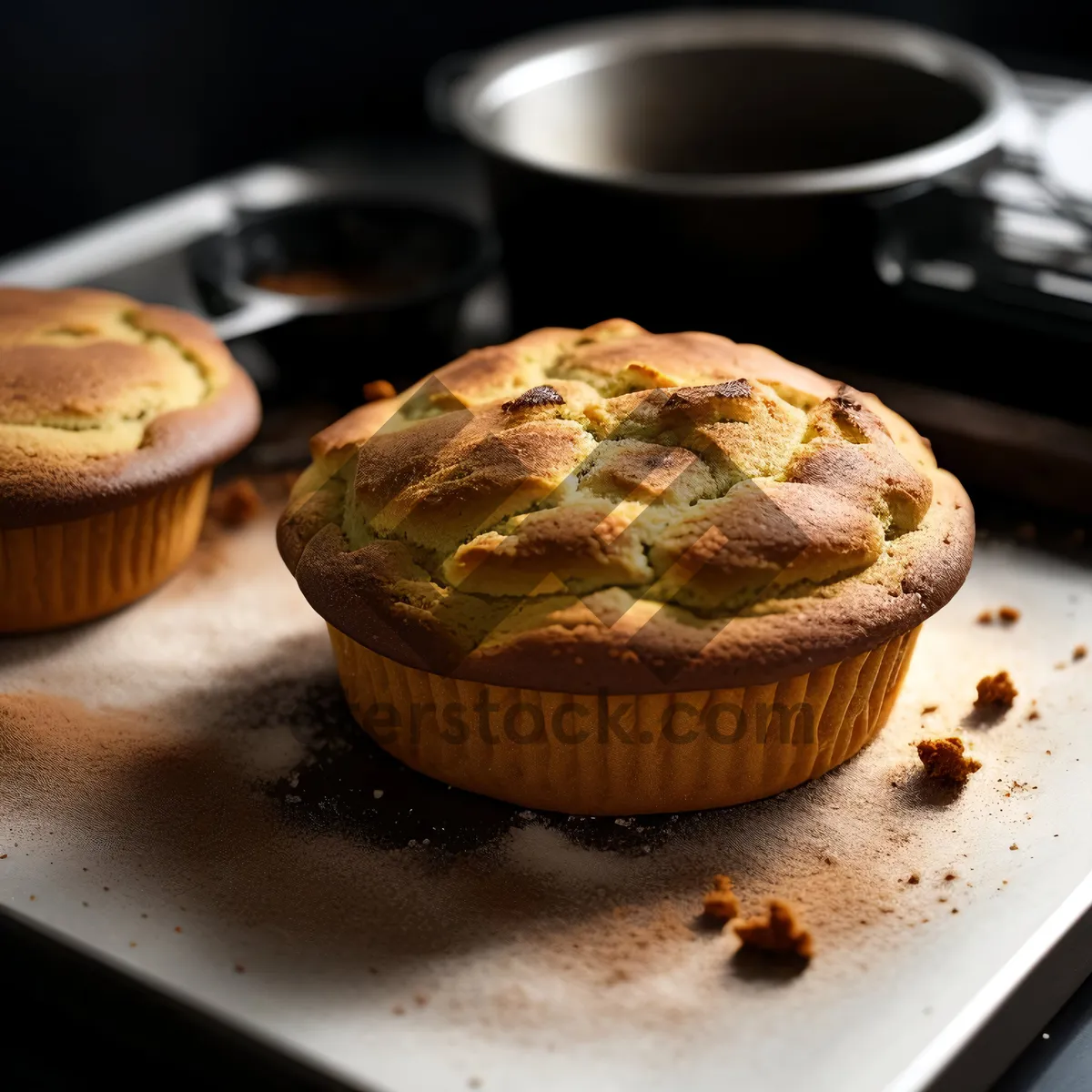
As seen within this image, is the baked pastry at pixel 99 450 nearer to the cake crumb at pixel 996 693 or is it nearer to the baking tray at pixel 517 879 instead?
the baking tray at pixel 517 879

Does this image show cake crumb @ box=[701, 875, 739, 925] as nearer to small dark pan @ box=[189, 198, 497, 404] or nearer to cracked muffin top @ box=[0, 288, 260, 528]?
cracked muffin top @ box=[0, 288, 260, 528]

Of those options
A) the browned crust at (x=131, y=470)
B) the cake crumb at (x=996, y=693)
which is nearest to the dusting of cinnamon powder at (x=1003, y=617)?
the cake crumb at (x=996, y=693)

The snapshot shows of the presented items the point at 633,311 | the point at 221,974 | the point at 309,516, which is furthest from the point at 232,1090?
the point at 633,311

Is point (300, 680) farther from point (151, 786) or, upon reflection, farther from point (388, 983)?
point (388, 983)

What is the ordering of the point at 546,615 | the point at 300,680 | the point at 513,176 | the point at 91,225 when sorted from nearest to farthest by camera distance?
the point at 546,615 < the point at 300,680 < the point at 513,176 < the point at 91,225

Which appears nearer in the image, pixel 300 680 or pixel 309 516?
pixel 309 516

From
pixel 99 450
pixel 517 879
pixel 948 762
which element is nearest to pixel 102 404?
pixel 99 450

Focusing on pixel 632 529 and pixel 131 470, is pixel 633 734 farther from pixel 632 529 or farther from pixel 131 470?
pixel 131 470
